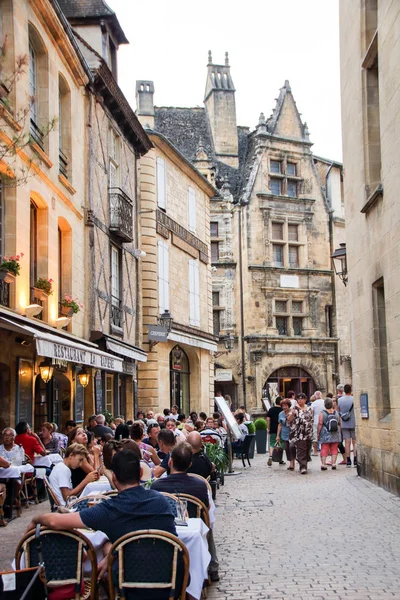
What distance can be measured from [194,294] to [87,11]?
10.5 m

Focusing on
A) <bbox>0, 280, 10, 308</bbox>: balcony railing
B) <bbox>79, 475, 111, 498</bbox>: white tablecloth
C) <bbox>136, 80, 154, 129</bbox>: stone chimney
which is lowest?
<bbox>79, 475, 111, 498</bbox>: white tablecloth

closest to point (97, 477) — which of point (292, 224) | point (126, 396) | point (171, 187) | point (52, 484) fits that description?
point (52, 484)

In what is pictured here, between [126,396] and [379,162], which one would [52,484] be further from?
[126,396]

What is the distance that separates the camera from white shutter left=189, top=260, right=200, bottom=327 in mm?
26344

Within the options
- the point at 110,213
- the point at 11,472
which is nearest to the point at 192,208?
the point at 110,213

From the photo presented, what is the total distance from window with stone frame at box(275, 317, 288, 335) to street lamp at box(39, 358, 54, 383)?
78.6ft

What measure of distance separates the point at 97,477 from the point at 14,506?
3.62 metres

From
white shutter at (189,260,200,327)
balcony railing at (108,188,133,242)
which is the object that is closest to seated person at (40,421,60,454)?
balcony railing at (108,188,133,242)

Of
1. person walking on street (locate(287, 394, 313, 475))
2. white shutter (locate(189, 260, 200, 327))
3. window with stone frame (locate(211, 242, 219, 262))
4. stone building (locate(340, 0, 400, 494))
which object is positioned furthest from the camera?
window with stone frame (locate(211, 242, 219, 262))

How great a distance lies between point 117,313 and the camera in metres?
19.2

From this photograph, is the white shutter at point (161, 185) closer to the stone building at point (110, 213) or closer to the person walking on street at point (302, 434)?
the stone building at point (110, 213)

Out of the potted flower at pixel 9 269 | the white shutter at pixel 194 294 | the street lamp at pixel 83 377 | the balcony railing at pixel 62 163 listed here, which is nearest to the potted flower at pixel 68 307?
the street lamp at pixel 83 377

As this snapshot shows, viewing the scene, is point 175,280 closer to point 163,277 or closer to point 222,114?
point 163,277

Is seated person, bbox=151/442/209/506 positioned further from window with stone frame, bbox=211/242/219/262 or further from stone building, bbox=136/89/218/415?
window with stone frame, bbox=211/242/219/262
